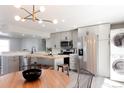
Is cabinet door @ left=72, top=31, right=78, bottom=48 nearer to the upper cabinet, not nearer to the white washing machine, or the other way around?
the upper cabinet

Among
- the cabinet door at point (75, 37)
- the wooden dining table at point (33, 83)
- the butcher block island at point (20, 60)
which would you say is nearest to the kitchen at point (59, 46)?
the butcher block island at point (20, 60)

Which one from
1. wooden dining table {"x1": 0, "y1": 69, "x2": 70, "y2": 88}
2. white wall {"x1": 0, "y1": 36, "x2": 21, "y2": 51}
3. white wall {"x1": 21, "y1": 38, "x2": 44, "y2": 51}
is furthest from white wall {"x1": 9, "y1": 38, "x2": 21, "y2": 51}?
wooden dining table {"x1": 0, "y1": 69, "x2": 70, "y2": 88}

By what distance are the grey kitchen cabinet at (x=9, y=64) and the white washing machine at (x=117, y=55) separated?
3056 mm

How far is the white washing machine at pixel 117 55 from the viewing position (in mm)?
3522

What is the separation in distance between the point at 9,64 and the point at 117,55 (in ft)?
11.3

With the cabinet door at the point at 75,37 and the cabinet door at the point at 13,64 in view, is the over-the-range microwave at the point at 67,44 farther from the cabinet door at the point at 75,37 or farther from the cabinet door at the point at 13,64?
the cabinet door at the point at 13,64

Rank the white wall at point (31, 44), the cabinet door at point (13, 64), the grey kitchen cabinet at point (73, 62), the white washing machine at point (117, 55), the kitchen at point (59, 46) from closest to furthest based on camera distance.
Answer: the white washing machine at point (117, 55) → the kitchen at point (59, 46) → the cabinet door at point (13, 64) → the white wall at point (31, 44) → the grey kitchen cabinet at point (73, 62)

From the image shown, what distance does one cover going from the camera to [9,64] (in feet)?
13.9

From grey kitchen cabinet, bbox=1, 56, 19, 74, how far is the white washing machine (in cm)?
306

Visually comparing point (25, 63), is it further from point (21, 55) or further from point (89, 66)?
point (89, 66)

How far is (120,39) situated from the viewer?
357 cm

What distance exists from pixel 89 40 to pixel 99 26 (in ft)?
1.95

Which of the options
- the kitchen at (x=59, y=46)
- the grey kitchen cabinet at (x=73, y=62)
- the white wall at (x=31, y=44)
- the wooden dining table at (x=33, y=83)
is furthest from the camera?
the grey kitchen cabinet at (x=73, y=62)

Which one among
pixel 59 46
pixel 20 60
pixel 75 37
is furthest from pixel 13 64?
pixel 75 37
